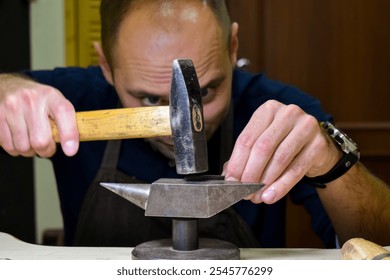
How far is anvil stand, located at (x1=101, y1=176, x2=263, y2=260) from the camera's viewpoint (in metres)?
0.79

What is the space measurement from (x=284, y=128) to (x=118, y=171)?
0.56m

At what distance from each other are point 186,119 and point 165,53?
40 cm

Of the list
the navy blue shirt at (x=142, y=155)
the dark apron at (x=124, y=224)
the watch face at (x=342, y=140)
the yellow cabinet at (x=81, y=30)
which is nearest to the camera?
the watch face at (x=342, y=140)

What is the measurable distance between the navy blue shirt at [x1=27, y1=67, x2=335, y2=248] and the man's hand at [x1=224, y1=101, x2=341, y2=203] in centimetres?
40

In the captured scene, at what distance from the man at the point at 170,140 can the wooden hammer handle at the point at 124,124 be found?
2cm

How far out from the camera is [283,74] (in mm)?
2496

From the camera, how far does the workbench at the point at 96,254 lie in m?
0.88

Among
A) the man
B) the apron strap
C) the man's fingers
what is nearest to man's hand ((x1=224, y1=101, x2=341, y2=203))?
the man

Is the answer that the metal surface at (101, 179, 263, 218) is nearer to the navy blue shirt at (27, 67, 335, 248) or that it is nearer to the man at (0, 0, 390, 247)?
the man at (0, 0, 390, 247)

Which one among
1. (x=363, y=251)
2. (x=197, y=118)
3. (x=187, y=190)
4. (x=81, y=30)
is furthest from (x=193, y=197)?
(x=81, y=30)

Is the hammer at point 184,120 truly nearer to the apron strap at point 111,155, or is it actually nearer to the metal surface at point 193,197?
the metal surface at point 193,197

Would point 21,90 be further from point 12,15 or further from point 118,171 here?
point 12,15

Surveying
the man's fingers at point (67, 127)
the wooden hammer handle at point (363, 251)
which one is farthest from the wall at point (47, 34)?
the wooden hammer handle at point (363, 251)
